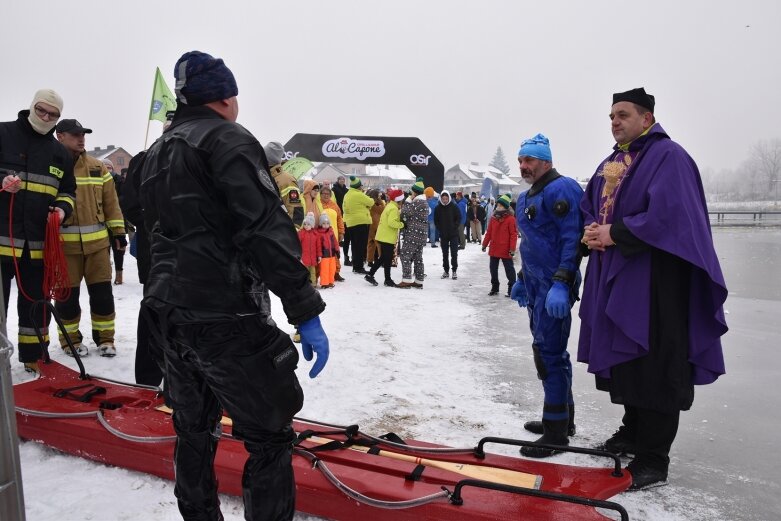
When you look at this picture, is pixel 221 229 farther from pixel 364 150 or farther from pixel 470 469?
pixel 364 150

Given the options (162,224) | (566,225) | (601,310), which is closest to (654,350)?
(601,310)

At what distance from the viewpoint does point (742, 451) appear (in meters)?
3.45

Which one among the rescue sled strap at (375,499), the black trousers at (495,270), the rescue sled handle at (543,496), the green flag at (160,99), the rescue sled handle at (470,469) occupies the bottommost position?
the rescue sled handle at (470,469)

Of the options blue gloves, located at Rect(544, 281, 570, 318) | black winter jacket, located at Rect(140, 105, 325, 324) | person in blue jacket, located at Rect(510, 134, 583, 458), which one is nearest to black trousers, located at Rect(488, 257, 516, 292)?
person in blue jacket, located at Rect(510, 134, 583, 458)

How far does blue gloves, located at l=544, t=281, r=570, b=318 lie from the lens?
3.14 metres

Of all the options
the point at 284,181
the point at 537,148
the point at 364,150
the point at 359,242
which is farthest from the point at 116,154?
the point at 537,148

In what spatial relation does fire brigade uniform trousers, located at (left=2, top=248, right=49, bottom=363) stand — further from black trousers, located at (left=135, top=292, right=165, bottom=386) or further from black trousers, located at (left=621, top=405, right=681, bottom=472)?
black trousers, located at (left=621, top=405, right=681, bottom=472)

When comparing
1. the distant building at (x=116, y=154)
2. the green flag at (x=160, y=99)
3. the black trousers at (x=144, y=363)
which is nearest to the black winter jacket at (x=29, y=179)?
the black trousers at (x=144, y=363)

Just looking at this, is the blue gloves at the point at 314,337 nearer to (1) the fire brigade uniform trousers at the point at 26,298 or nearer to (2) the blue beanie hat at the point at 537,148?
(2) the blue beanie hat at the point at 537,148

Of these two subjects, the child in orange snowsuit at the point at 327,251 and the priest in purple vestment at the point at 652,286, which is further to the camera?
the child in orange snowsuit at the point at 327,251

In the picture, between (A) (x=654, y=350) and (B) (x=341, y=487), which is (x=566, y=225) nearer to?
(A) (x=654, y=350)

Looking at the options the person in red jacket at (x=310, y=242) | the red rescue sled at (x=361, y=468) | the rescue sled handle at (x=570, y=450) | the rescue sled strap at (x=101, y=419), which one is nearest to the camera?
the red rescue sled at (x=361, y=468)

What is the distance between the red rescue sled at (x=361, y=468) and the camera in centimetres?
234

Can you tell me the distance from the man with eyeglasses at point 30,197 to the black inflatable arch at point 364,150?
16042mm
